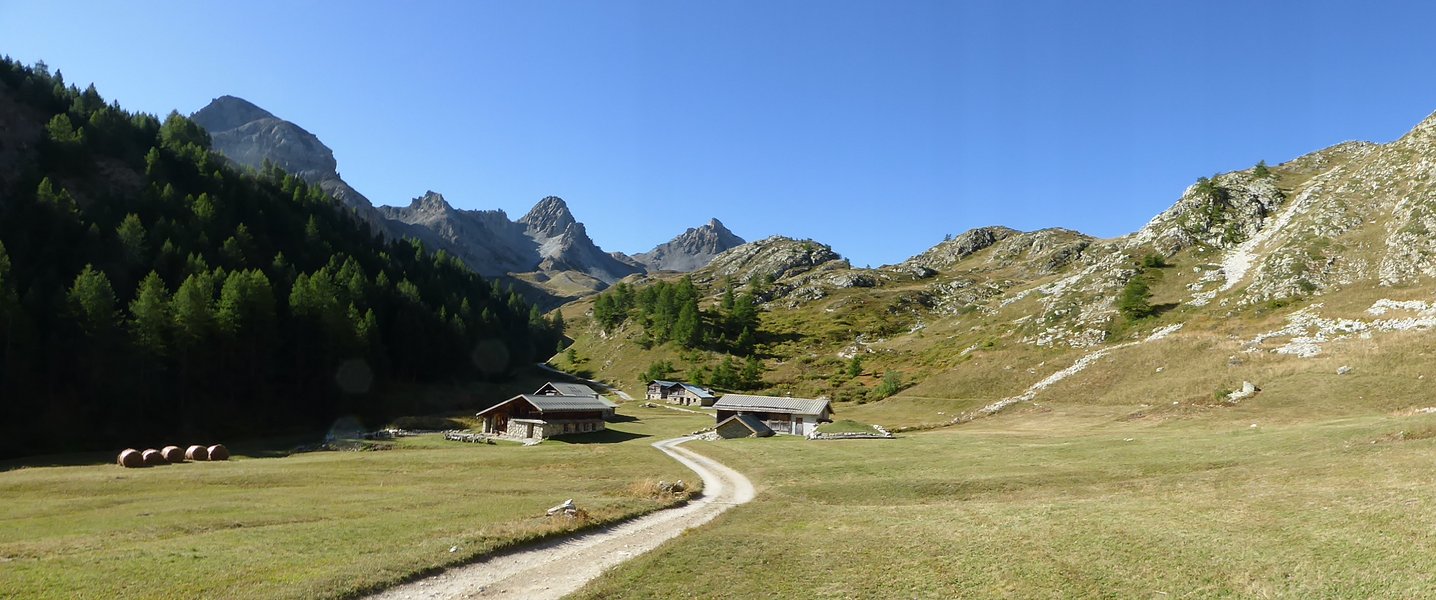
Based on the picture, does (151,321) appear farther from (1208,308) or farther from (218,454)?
(1208,308)

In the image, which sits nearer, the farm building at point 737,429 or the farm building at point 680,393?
the farm building at point 737,429

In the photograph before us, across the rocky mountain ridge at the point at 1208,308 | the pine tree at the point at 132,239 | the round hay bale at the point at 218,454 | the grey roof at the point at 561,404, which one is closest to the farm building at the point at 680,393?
the rocky mountain ridge at the point at 1208,308

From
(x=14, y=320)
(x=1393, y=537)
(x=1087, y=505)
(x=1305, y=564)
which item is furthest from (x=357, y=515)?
(x=14, y=320)

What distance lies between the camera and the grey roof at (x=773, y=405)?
96562mm

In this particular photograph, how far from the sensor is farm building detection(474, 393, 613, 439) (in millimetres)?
87938

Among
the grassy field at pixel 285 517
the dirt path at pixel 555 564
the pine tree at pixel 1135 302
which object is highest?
the pine tree at pixel 1135 302

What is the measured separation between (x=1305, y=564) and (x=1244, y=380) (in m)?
70.4

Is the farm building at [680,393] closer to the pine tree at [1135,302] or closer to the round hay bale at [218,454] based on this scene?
the pine tree at [1135,302]

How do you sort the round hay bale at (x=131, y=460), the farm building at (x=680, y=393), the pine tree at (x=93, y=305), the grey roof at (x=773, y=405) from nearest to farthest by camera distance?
the round hay bale at (x=131, y=460), the pine tree at (x=93, y=305), the grey roof at (x=773, y=405), the farm building at (x=680, y=393)

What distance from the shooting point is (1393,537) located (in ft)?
67.5

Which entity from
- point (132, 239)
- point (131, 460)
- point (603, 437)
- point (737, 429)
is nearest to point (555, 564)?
point (131, 460)

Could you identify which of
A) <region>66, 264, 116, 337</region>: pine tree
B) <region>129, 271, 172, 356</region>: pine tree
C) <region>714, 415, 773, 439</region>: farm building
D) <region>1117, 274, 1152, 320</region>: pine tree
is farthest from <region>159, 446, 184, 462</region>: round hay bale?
<region>1117, 274, 1152, 320</region>: pine tree

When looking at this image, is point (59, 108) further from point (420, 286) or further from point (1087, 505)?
point (1087, 505)

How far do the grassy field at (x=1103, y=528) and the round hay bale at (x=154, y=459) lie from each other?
55.9 metres
